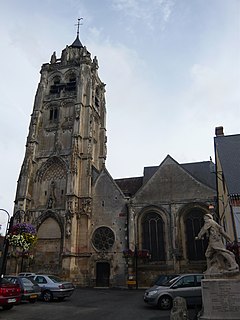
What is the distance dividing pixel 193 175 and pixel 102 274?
40.7 ft

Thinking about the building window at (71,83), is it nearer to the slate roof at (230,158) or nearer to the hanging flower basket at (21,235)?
the hanging flower basket at (21,235)

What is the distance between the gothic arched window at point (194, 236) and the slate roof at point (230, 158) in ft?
26.3

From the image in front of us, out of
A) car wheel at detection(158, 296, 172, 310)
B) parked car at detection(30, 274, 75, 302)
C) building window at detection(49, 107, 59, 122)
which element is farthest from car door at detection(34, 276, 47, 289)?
building window at detection(49, 107, 59, 122)

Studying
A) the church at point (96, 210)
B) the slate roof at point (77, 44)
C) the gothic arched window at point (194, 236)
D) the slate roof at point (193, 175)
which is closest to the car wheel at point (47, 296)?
the church at point (96, 210)

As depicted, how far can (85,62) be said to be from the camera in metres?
34.5

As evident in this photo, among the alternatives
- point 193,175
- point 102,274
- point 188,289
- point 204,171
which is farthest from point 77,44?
point 188,289

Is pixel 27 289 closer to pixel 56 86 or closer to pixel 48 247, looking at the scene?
pixel 48 247

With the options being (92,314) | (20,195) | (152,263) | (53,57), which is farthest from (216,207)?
(53,57)

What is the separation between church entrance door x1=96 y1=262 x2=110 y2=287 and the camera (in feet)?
78.8

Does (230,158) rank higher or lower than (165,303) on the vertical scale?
higher

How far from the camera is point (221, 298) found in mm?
7039

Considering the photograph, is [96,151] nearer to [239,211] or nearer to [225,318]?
[239,211]

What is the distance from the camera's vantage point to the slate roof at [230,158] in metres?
14.2

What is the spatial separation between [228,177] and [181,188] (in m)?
10.5
